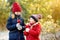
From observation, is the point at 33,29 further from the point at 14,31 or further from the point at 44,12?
the point at 44,12

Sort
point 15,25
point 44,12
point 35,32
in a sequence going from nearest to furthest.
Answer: point 35,32 → point 15,25 → point 44,12

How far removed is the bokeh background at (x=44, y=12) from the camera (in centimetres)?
471

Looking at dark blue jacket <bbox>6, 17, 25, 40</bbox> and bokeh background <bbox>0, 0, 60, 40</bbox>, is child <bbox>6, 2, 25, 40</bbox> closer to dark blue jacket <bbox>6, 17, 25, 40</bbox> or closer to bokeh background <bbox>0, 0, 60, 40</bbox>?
dark blue jacket <bbox>6, 17, 25, 40</bbox>

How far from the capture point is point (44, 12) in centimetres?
471

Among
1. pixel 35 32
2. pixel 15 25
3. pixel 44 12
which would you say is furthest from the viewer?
pixel 44 12

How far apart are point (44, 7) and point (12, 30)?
5.55 feet

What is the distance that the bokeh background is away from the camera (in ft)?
15.4

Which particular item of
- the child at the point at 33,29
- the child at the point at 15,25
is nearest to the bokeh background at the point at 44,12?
the child at the point at 15,25

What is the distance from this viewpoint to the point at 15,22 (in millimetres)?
3285

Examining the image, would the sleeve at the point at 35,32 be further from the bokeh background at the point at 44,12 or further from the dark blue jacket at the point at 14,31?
the bokeh background at the point at 44,12

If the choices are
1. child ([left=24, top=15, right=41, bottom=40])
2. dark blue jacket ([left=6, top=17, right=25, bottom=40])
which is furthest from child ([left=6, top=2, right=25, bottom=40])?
child ([left=24, top=15, right=41, bottom=40])

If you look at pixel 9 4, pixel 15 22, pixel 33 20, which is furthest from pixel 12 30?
pixel 9 4

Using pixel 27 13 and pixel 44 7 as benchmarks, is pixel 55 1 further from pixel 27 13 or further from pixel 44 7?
pixel 27 13

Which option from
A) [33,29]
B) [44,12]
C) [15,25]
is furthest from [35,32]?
[44,12]
